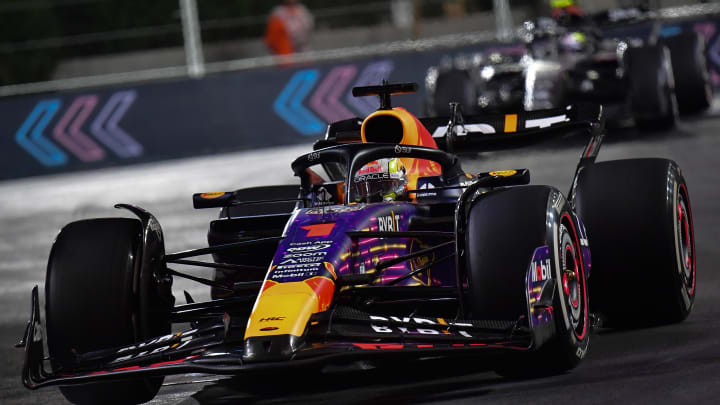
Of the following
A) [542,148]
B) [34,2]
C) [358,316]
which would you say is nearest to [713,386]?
[358,316]

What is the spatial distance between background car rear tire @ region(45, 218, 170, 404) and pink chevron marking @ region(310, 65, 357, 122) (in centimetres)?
1259

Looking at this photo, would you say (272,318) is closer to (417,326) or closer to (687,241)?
(417,326)

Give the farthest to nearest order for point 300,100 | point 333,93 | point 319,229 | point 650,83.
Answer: point 300,100 → point 333,93 → point 650,83 → point 319,229

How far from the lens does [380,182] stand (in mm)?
6652

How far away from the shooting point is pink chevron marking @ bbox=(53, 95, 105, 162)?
1816 cm

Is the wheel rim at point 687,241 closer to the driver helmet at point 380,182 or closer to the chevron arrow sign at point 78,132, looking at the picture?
the driver helmet at point 380,182

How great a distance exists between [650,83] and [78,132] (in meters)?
8.33

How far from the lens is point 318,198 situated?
6.91 m

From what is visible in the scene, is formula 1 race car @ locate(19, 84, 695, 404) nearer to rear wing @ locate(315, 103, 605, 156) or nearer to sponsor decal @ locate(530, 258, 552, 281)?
sponsor decal @ locate(530, 258, 552, 281)

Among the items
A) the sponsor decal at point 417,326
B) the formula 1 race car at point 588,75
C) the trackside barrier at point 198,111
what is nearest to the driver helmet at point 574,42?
the formula 1 race car at point 588,75

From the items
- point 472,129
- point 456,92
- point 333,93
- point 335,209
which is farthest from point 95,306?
point 333,93

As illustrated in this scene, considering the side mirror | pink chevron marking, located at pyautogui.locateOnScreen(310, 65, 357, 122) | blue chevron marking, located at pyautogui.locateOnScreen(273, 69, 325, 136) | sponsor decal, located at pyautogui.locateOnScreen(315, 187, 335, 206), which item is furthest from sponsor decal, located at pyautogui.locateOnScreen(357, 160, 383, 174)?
→ blue chevron marking, located at pyautogui.locateOnScreen(273, 69, 325, 136)

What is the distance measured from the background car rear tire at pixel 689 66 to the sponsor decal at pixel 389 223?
11.2 metres

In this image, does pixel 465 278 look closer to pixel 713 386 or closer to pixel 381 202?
pixel 381 202
